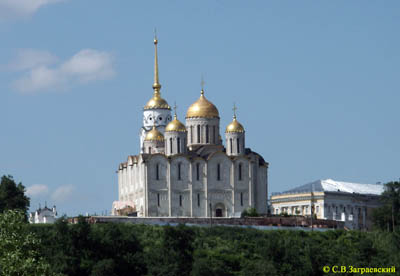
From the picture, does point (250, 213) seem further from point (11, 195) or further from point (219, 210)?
point (11, 195)

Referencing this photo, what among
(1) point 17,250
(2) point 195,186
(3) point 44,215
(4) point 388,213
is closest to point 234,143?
(2) point 195,186

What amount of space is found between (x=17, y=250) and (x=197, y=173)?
33.6 meters

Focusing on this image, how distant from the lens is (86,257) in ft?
205

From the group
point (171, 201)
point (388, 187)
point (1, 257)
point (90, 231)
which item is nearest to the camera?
point (1, 257)

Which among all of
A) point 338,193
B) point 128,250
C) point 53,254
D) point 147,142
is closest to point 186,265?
Answer: point 128,250

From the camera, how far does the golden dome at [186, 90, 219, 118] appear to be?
7762 centimetres

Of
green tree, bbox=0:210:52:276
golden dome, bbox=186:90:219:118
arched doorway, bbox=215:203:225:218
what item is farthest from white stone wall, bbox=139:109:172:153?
green tree, bbox=0:210:52:276

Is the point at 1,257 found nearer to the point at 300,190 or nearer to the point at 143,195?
the point at 143,195

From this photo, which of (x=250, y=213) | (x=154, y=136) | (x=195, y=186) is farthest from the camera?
(x=154, y=136)

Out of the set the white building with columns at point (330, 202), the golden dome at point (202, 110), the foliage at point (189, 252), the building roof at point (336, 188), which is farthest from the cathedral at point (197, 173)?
the building roof at point (336, 188)

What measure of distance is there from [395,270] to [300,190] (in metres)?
29.1

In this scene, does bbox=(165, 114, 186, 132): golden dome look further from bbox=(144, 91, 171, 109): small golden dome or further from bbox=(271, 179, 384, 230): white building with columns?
bbox=(271, 179, 384, 230): white building with columns

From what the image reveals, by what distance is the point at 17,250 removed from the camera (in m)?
42.9

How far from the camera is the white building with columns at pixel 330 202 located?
279ft
